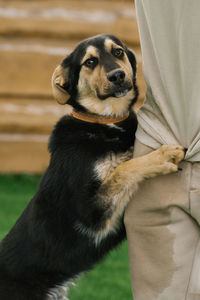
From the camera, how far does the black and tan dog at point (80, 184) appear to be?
2.49 metres

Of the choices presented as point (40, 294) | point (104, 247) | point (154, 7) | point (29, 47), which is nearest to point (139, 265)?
point (104, 247)

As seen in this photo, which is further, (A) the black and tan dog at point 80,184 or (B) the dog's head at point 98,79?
(B) the dog's head at point 98,79

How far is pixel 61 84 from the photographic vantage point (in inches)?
112

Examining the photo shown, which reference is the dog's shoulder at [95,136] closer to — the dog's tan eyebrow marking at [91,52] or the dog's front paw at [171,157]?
the dog's tan eyebrow marking at [91,52]

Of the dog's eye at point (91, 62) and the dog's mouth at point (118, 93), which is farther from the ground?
the dog's eye at point (91, 62)

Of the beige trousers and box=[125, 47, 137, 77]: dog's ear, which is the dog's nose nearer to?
box=[125, 47, 137, 77]: dog's ear

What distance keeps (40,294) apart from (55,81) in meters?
1.17

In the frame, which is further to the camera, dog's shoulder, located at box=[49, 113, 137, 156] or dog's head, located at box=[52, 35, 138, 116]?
dog's head, located at box=[52, 35, 138, 116]

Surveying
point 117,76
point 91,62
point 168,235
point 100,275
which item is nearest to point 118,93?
point 117,76

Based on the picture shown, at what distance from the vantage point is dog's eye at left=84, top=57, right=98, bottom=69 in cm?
281

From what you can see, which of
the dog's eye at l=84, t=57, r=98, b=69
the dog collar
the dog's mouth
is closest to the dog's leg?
the dog collar

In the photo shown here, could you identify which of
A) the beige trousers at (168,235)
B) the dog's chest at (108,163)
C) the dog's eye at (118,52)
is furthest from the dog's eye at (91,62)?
the beige trousers at (168,235)

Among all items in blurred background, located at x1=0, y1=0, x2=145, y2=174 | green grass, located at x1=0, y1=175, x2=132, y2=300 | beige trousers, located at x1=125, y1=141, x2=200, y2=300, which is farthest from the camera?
blurred background, located at x1=0, y1=0, x2=145, y2=174

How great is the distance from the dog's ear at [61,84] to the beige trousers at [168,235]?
0.91 meters
